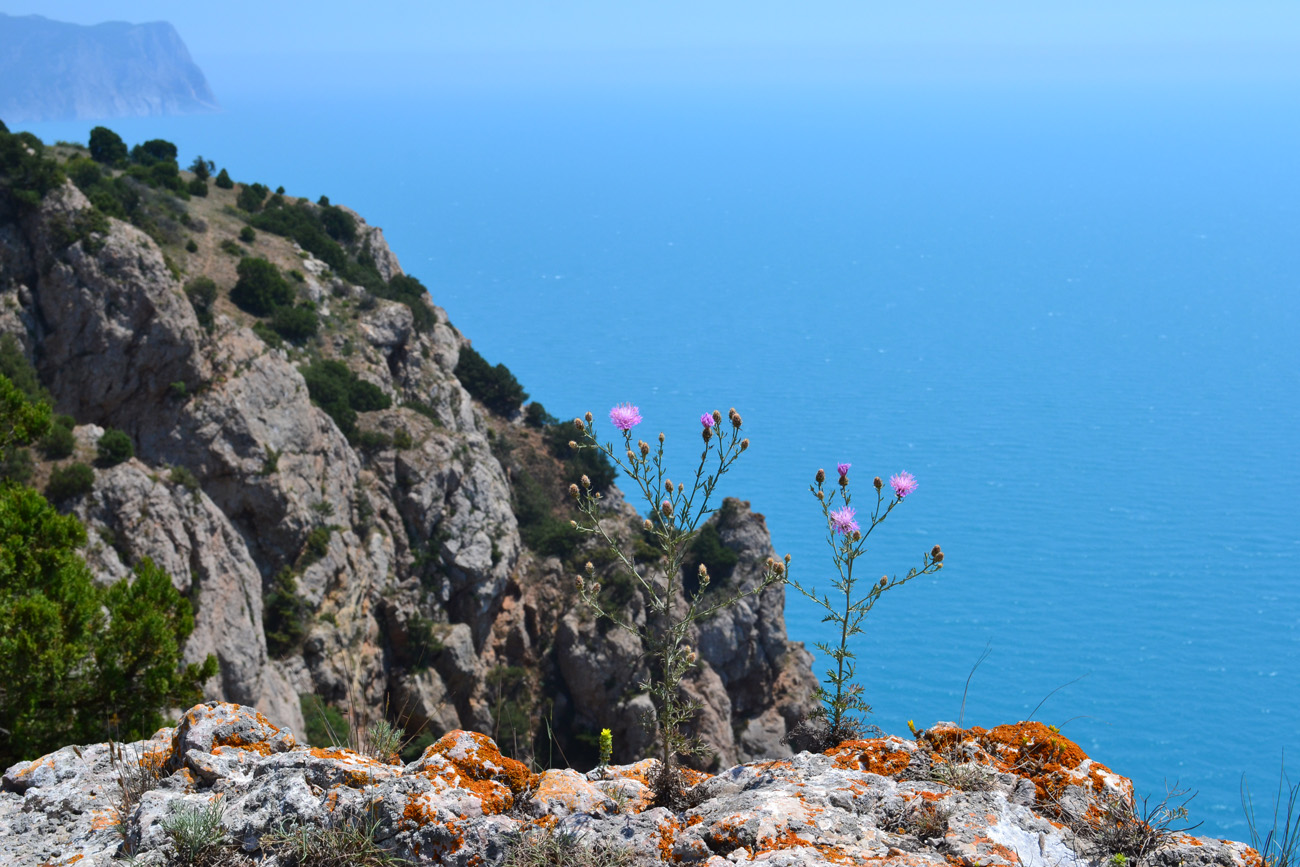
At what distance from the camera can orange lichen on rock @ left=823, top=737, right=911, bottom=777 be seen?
4.64 meters

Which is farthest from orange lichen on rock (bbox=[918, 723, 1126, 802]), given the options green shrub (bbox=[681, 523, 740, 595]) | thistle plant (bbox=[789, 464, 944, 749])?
green shrub (bbox=[681, 523, 740, 595])

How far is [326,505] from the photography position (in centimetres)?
2627

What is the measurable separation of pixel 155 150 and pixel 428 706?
35367mm

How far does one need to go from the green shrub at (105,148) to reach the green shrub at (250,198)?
516cm

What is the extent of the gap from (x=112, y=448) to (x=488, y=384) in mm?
22522

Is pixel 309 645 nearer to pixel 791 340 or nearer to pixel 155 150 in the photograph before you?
pixel 155 150

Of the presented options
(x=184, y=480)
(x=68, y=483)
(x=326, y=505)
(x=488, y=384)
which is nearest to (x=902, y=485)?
(x=68, y=483)

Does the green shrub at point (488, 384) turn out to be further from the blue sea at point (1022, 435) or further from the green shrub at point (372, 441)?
the blue sea at point (1022, 435)

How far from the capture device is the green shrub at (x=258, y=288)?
1180 inches

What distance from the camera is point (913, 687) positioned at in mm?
49062

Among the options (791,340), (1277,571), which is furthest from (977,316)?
(1277,571)

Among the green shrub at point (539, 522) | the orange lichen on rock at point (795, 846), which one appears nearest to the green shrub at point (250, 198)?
the green shrub at point (539, 522)

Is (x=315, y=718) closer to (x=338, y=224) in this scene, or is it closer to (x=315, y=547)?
(x=315, y=547)

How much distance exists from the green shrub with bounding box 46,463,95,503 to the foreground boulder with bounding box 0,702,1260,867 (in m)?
16.6
